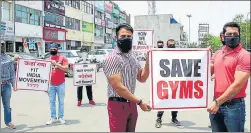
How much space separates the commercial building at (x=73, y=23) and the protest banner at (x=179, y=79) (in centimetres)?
4827

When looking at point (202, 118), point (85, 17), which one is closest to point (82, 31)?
point (85, 17)

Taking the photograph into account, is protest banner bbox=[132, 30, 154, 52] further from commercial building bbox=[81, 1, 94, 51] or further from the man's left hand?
commercial building bbox=[81, 1, 94, 51]

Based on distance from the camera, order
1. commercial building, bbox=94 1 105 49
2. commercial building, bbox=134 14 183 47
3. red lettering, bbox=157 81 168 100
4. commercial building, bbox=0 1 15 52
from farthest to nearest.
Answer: commercial building, bbox=94 1 105 49
commercial building, bbox=0 1 15 52
commercial building, bbox=134 14 183 47
red lettering, bbox=157 81 168 100

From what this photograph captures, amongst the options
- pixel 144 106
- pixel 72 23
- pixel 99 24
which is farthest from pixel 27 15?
pixel 144 106

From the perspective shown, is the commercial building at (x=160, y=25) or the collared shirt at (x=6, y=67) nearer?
the collared shirt at (x=6, y=67)

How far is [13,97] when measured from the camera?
1160 cm

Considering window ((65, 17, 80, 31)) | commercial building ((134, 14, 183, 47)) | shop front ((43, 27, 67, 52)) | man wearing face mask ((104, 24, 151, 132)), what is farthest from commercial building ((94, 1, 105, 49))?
man wearing face mask ((104, 24, 151, 132))

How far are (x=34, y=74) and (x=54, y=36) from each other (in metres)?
38.7

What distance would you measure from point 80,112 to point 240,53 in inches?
227

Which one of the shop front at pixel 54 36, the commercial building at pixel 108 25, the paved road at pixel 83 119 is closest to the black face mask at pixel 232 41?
the paved road at pixel 83 119

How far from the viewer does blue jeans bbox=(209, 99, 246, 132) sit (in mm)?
3771

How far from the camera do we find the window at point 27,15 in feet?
121

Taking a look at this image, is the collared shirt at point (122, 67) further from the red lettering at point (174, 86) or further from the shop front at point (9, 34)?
the shop front at point (9, 34)

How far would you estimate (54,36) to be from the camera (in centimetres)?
4512
